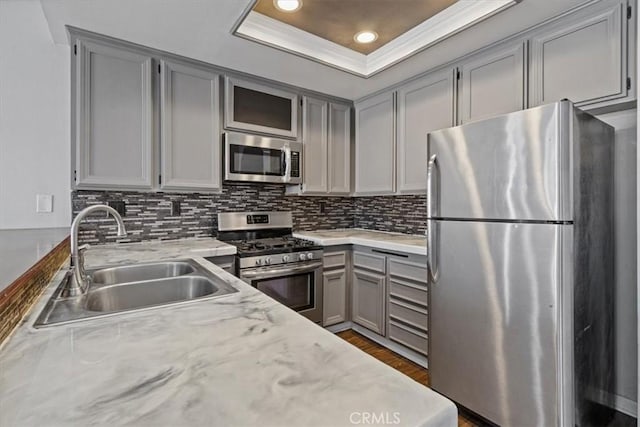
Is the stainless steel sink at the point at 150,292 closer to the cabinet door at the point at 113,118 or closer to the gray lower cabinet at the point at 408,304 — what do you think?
the cabinet door at the point at 113,118

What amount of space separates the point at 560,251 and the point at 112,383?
63.3 inches

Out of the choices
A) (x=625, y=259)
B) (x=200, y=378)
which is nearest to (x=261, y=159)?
(x=200, y=378)

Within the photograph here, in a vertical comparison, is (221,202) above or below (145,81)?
below

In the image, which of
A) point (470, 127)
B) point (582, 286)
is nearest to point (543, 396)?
point (582, 286)

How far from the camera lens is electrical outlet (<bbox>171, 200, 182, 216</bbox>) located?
2523 millimetres

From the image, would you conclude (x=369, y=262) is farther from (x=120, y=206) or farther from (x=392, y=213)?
(x=120, y=206)

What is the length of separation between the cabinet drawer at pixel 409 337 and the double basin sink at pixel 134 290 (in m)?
1.59

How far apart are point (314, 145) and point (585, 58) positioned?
198cm

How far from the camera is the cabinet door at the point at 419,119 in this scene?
2.41 meters

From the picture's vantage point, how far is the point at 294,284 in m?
2.49

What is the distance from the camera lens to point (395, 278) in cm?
241

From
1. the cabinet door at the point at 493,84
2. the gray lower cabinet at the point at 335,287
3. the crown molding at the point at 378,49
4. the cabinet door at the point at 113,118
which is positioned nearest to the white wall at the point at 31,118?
the cabinet door at the point at 113,118

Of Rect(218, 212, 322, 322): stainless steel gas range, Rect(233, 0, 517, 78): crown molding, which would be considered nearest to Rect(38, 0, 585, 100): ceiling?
Rect(233, 0, 517, 78): crown molding

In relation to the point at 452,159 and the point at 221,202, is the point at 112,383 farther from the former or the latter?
the point at 221,202
